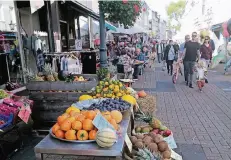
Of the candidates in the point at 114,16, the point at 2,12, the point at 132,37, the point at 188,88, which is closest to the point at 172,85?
the point at 188,88

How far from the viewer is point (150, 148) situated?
3.38m

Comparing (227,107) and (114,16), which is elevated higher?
(114,16)

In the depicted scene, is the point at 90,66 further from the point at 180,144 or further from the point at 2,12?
the point at 180,144

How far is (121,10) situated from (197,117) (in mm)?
3281

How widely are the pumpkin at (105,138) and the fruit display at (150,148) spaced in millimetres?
850

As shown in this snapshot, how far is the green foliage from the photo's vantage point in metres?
5.49

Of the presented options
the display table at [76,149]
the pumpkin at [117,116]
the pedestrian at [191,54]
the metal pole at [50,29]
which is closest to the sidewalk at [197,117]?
the pedestrian at [191,54]

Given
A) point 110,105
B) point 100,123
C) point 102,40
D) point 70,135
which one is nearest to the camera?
point 70,135

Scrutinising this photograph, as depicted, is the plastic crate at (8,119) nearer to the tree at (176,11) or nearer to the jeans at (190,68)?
the jeans at (190,68)

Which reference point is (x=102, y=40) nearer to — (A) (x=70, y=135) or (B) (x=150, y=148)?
(B) (x=150, y=148)

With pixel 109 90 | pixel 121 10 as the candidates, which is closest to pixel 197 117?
pixel 109 90

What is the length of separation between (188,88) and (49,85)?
624 cm

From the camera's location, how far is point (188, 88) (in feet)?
31.7

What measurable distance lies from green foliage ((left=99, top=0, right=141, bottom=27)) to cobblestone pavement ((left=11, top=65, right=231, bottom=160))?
8.66 feet
